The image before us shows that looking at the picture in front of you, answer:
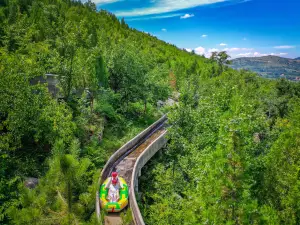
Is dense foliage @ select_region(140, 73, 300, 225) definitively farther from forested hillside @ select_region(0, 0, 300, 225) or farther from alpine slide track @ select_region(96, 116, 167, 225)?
A: alpine slide track @ select_region(96, 116, 167, 225)

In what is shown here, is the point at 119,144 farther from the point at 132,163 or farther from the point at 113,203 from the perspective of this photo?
the point at 113,203

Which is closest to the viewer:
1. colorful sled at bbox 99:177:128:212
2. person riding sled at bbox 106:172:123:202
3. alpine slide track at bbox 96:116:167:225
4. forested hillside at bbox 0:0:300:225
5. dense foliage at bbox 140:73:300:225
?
forested hillside at bbox 0:0:300:225

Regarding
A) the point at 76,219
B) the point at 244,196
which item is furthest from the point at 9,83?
the point at 244,196

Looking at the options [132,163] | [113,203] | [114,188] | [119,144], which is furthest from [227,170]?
[119,144]

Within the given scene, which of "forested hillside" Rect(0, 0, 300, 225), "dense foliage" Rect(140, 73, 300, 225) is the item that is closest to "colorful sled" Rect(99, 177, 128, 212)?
"forested hillside" Rect(0, 0, 300, 225)

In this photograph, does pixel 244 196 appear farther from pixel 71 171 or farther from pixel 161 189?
pixel 161 189
